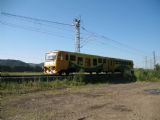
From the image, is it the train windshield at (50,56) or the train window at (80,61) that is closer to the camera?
the train windshield at (50,56)

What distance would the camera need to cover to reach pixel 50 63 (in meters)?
29.2

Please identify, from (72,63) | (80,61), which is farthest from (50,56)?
(80,61)

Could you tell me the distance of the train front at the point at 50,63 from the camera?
2856 cm

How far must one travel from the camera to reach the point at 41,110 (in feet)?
38.1

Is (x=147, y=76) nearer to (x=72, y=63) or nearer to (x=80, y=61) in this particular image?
(x=80, y=61)

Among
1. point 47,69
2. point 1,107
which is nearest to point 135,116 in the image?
point 1,107

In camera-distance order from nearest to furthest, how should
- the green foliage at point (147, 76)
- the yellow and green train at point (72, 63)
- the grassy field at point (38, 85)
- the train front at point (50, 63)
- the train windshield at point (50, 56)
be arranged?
the grassy field at point (38, 85) → the yellow and green train at point (72, 63) → the train front at point (50, 63) → the train windshield at point (50, 56) → the green foliage at point (147, 76)

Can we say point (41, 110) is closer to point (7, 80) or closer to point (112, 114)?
point (112, 114)

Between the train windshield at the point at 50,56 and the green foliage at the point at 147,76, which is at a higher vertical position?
the train windshield at the point at 50,56

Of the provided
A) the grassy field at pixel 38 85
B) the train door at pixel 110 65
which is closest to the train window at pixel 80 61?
the grassy field at pixel 38 85

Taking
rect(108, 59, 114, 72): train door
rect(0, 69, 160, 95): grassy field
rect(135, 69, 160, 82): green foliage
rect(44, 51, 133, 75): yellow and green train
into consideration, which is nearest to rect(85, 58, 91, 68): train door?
rect(44, 51, 133, 75): yellow and green train

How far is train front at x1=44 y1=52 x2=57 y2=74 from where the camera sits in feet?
93.7

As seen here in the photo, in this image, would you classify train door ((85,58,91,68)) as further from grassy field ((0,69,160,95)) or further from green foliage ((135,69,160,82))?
green foliage ((135,69,160,82))

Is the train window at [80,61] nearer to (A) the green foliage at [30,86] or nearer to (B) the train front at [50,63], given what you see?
(B) the train front at [50,63]
